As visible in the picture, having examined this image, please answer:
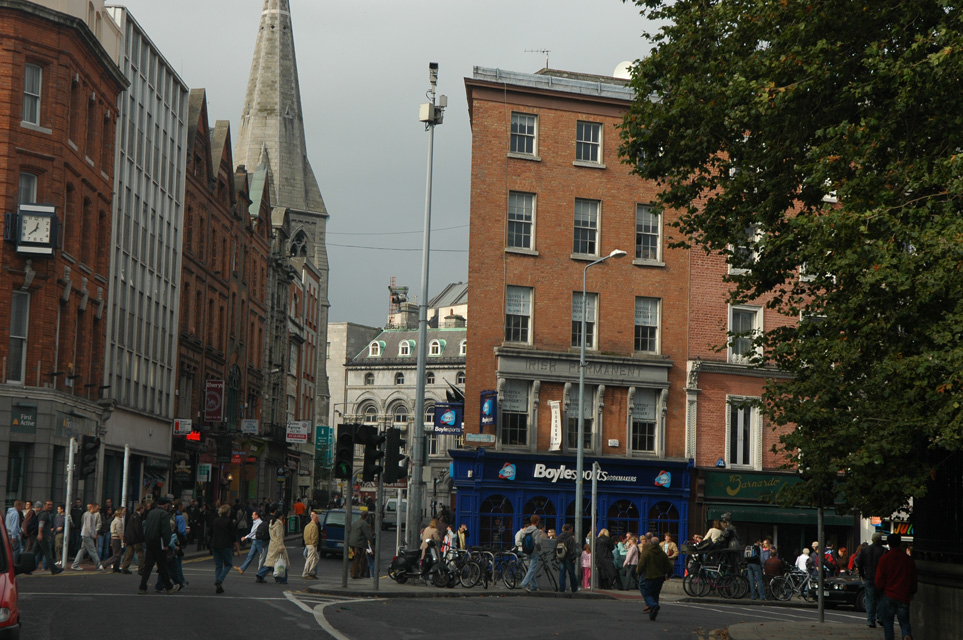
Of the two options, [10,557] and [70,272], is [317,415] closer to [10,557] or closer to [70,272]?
[70,272]

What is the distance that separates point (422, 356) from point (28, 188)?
14.3 m

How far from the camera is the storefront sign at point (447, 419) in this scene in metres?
34.1

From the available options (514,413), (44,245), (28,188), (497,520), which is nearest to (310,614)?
(44,245)

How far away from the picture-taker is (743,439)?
42531 mm

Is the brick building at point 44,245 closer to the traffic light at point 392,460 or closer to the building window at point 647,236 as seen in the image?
the traffic light at point 392,460

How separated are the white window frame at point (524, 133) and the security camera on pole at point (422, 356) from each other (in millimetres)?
11750

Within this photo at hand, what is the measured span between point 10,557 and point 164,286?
40.5m

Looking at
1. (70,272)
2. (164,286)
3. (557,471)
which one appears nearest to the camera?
(70,272)

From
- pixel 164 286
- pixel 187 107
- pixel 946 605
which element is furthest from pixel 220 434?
pixel 946 605

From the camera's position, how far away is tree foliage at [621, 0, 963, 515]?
14578mm

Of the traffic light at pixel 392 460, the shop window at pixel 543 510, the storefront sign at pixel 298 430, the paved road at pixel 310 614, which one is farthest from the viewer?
the storefront sign at pixel 298 430

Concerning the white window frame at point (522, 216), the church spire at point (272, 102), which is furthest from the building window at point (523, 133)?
the church spire at point (272, 102)

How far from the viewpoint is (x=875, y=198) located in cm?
1550

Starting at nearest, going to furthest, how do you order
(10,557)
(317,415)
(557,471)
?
(10,557), (557,471), (317,415)
